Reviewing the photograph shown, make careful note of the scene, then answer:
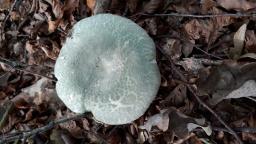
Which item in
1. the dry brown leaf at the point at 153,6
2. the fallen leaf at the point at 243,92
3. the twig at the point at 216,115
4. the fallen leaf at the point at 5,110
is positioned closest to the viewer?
the fallen leaf at the point at 243,92

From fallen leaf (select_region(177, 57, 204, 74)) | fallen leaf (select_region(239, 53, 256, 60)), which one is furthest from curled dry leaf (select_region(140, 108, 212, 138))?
fallen leaf (select_region(239, 53, 256, 60))

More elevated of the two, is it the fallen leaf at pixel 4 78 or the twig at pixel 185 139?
the fallen leaf at pixel 4 78

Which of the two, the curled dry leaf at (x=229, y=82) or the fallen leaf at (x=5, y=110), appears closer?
the curled dry leaf at (x=229, y=82)

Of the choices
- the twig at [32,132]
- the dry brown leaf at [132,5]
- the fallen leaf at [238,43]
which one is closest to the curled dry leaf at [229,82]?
the fallen leaf at [238,43]

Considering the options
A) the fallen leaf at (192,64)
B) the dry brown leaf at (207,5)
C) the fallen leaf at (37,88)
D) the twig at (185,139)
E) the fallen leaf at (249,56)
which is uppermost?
the dry brown leaf at (207,5)

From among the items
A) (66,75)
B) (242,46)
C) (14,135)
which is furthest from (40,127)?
(242,46)

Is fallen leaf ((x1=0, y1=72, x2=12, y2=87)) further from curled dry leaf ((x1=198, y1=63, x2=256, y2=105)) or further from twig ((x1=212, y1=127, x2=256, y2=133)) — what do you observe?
twig ((x1=212, y1=127, x2=256, y2=133))

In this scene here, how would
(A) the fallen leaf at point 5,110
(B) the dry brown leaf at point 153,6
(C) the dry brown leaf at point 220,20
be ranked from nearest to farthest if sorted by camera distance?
(C) the dry brown leaf at point 220,20 < (B) the dry brown leaf at point 153,6 < (A) the fallen leaf at point 5,110

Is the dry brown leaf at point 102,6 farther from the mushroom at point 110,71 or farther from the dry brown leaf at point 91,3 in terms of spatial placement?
the mushroom at point 110,71
